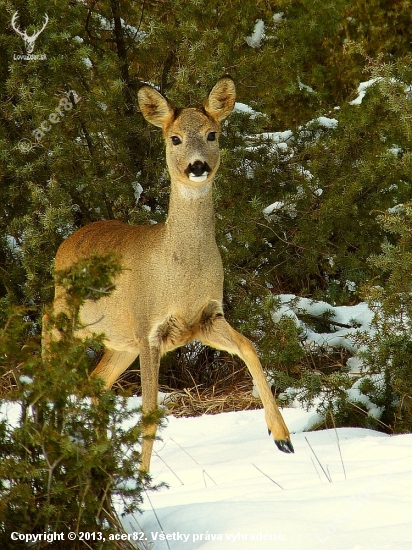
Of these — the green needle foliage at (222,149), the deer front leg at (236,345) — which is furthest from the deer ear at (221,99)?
the green needle foliage at (222,149)

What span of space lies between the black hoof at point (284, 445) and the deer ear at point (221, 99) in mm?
2139

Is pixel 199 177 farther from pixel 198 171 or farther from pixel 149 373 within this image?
pixel 149 373

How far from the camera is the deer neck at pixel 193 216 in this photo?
6.30m

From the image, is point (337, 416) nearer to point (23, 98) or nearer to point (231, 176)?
point (231, 176)

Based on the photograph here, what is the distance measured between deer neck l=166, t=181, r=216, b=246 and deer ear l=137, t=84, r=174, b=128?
0.52 meters

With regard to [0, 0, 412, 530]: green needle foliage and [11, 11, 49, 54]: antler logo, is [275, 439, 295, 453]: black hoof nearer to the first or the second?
[0, 0, 412, 530]: green needle foliage

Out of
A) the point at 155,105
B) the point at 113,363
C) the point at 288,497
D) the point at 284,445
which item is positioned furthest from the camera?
the point at 113,363

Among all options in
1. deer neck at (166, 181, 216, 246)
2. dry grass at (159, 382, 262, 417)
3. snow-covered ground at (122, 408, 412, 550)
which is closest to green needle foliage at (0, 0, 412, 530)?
dry grass at (159, 382, 262, 417)

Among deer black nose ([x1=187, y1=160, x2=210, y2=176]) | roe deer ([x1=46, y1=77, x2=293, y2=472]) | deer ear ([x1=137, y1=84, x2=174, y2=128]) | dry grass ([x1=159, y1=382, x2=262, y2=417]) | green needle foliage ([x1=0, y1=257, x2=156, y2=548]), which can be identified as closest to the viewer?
green needle foliage ([x1=0, y1=257, x2=156, y2=548])

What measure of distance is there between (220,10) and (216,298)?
3.63 m

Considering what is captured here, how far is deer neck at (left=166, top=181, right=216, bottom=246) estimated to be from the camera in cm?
630

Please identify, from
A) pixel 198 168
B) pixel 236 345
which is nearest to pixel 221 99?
pixel 198 168

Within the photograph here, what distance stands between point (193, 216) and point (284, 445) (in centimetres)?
153

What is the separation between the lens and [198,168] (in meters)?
6.09
